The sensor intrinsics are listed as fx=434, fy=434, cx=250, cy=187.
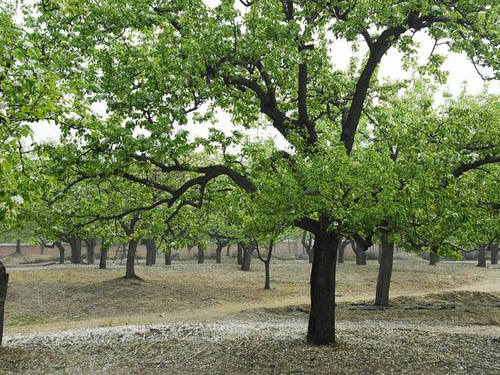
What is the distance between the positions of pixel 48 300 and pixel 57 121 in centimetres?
2184

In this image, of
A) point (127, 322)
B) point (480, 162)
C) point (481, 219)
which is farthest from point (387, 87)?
point (127, 322)

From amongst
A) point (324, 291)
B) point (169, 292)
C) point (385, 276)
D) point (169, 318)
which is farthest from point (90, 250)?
point (324, 291)

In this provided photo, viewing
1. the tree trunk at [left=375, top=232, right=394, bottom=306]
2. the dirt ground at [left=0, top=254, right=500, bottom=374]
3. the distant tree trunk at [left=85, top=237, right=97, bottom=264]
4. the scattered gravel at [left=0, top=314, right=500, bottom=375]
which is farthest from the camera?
the distant tree trunk at [left=85, top=237, right=97, bottom=264]

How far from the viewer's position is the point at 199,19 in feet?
42.6

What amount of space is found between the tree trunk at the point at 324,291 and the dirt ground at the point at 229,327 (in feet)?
1.80

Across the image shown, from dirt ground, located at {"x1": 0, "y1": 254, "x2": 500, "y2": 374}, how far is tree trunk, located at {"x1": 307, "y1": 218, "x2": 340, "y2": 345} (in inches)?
21.6

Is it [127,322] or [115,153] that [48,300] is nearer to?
[127,322]

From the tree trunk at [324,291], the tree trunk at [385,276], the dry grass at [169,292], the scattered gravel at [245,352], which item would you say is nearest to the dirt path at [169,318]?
the dry grass at [169,292]

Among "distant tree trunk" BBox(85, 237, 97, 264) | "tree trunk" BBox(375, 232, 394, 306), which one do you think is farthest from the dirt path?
"distant tree trunk" BBox(85, 237, 97, 264)

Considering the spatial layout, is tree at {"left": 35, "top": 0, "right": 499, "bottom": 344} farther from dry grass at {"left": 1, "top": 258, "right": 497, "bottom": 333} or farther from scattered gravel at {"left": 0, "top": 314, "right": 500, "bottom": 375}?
dry grass at {"left": 1, "top": 258, "right": 497, "bottom": 333}

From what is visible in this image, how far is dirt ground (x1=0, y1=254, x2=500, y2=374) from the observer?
11.5 metres

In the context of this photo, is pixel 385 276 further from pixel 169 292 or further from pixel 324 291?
pixel 169 292

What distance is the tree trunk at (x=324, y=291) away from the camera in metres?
13.0

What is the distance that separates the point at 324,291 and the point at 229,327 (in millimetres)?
5521
